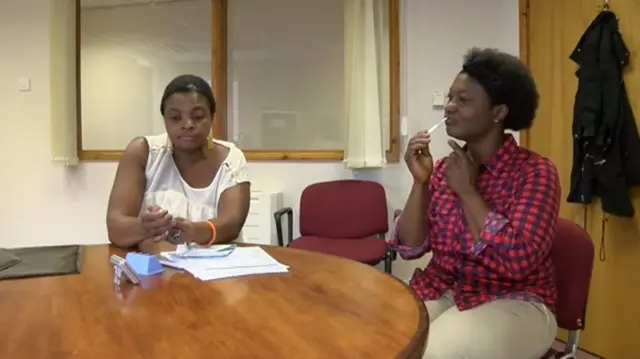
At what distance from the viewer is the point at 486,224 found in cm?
146

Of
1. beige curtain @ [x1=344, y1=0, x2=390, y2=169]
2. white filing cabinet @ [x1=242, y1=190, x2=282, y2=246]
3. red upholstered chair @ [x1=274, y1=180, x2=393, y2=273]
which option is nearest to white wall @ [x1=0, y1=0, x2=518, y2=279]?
white filing cabinet @ [x1=242, y1=190, x2=282, y2=246]

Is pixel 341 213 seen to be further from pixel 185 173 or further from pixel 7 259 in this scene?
pixel 7 259

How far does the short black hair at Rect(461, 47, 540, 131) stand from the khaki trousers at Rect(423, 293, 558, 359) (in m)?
0.56

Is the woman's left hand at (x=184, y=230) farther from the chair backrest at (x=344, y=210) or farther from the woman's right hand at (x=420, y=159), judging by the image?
the chair backrest at (x=344, y=210)

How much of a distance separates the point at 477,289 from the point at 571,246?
0.29 metres

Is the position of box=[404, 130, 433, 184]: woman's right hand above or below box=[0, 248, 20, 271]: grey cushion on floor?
above

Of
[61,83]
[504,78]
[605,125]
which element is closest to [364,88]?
[605,125]

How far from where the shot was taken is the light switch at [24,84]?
4043mm

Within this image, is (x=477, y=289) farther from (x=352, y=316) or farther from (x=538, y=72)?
(x=538, y=72)

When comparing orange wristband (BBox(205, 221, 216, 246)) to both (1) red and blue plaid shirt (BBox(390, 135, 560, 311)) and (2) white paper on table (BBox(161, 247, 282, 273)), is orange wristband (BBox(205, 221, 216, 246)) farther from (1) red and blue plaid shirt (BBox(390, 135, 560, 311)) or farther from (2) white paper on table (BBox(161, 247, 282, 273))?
(1) red and blue plaid shirt (BBox(390, 135, 560, 311))

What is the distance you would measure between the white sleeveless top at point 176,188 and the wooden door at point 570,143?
6.08 ft

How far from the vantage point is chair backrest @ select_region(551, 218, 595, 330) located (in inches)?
60.9

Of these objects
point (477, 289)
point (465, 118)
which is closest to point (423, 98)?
point (465, 118)

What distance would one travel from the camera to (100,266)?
1.47m
